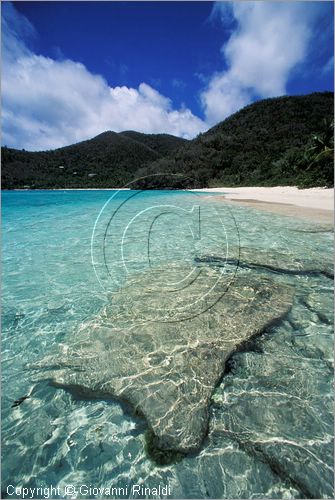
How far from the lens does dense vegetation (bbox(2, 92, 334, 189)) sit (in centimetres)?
3700

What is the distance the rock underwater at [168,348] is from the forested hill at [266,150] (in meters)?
24.2

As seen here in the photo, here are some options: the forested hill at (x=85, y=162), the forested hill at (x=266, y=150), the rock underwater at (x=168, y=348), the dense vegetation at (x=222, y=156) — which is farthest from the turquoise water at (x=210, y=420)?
the forested hill at (x=85, y=162)

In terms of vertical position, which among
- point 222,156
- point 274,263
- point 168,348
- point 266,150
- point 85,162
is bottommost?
point 168,348

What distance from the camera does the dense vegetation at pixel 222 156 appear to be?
121ft

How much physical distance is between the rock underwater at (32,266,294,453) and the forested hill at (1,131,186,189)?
78.7 metres

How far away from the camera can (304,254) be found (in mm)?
7578

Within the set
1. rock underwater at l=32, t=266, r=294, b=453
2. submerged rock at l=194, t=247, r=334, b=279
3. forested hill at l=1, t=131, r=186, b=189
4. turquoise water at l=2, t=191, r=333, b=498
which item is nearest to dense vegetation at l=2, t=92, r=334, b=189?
forested hill at l=1, t=131, r=186, b=189

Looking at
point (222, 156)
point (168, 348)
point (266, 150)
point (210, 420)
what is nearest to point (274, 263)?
point (168, 348)

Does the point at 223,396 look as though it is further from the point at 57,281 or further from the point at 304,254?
the point at 304,254

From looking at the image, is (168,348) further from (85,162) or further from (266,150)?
(85,162)

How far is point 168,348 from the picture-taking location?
12.1ft

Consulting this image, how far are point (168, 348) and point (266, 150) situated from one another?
7763 cm

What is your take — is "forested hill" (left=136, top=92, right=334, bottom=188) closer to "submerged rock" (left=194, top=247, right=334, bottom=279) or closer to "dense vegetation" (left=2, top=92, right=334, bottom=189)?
"dense vegetation" (left=2, top=92, right=334, bottom=189)

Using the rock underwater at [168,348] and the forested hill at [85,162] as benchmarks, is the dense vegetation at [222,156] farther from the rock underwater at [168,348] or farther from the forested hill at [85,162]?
the rock underwater at [168,348]
